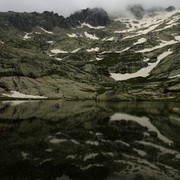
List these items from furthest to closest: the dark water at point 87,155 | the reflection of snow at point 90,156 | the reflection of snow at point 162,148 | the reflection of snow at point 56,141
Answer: the reflection of snow at point 56,141, the reflection of snow at point 162,148, the reflection of snow at point 90,156, the dark water at point 87,155

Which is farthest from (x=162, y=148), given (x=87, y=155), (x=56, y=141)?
(x=56, y=141)

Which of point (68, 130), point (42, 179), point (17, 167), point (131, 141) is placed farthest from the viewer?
point (68, 130)

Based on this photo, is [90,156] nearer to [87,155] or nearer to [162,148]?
[87,155]

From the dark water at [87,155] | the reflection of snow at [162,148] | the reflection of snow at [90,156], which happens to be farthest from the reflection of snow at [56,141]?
the reflection of snow at [162,148]

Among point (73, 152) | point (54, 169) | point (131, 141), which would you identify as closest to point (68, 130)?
point (131, 141)

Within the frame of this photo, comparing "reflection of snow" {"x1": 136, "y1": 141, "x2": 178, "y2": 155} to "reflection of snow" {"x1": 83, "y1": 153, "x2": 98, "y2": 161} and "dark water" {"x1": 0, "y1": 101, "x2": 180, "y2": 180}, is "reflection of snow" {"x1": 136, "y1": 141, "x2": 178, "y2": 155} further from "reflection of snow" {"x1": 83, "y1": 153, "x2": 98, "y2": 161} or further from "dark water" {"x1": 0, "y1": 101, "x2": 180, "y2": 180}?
"reflection of snow" {"x1": 83, "y1": 153, "x2": 98, "y2": 161}

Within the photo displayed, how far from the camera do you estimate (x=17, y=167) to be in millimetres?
35062

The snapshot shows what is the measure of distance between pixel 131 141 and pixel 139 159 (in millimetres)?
14305

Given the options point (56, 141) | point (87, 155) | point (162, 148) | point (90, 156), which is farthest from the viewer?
point (56, 141)

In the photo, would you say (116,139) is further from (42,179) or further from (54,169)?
(42,179)

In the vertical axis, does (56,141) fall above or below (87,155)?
below

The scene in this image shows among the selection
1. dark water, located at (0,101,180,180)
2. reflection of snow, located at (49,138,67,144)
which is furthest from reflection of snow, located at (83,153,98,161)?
reflection of snow, located at (49,138,67,144)

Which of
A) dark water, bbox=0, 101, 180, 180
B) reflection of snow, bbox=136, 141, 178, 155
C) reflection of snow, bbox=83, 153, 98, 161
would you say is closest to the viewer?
dark water, bbox=0, 101, 180, 180

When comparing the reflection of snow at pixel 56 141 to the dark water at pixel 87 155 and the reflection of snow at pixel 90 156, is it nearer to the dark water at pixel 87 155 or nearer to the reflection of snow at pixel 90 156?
the dark water at pixel 87 155
